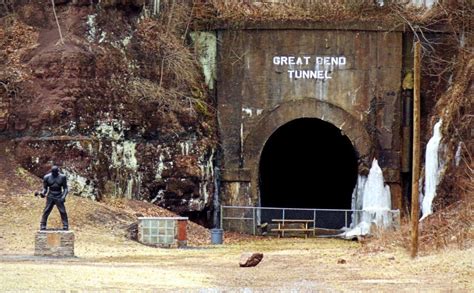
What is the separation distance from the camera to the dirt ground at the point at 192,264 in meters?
20.5

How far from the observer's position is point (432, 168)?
35.3 metres

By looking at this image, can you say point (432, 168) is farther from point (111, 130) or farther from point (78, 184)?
point (78, 184)

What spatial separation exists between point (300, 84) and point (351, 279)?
16.4m

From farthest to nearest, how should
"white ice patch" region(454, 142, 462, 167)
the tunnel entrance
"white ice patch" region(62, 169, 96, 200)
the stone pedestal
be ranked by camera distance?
the tunnel entrance → "white ice patch" region(62, 169, 96, 200) → "white ice patch" region(454, 142, 462, 167) → the stone pedestal

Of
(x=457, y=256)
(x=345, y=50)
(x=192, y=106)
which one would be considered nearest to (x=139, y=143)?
(x=192, y=106)

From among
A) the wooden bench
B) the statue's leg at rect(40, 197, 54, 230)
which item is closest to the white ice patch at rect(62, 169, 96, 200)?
the wooden bench

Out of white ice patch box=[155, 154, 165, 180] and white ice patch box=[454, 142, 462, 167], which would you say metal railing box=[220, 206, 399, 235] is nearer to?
white ice patch box=[155, 154, 165, 180]

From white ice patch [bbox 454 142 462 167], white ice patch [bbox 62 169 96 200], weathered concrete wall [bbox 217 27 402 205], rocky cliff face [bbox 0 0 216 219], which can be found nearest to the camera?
white ice patch [bbox 454 142 462 167]

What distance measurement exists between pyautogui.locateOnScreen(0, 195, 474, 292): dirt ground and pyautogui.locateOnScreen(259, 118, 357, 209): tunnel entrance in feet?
36.3

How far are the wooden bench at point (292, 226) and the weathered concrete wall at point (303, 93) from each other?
1.18 m

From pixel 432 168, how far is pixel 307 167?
12206 millimetres

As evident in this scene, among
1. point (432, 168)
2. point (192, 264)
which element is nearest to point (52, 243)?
point (192, 264)

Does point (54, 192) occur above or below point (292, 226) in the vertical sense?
above

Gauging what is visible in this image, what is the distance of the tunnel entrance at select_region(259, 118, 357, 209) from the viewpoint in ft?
149
